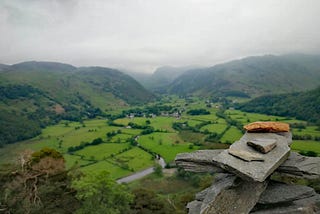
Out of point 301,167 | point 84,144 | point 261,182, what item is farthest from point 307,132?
point 261,182

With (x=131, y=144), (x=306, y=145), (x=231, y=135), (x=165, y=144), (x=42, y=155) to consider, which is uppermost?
(x=42, y=155)

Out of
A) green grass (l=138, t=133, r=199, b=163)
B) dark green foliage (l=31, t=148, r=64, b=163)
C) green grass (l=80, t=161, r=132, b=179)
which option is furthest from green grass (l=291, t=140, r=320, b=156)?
dark green foliage (l=31, t=148, r=64, b=163)

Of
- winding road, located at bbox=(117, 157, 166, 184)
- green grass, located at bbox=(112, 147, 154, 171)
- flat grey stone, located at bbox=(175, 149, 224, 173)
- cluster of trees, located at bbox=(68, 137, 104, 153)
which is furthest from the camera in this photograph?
cluster of trees, located at bbox=(68, 137, 104, 153)

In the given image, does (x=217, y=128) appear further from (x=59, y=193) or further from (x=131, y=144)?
(x=59, y=193)

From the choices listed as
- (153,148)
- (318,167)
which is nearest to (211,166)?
(318,167)

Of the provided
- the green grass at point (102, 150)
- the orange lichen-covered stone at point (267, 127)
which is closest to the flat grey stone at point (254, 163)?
the orange lichen-covered stone at point (267, 127)

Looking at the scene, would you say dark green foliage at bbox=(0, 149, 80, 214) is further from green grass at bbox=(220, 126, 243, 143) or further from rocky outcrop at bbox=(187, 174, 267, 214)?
green grass at bbox=(220, 126, 243, 143)

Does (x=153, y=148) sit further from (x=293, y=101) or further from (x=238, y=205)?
(x=293, y=101)
